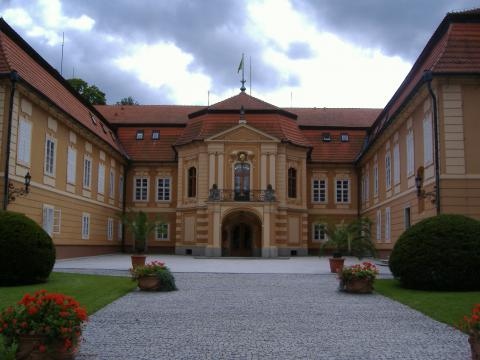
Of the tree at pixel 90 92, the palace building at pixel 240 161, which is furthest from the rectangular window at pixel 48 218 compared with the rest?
the tree at pixel 90 92

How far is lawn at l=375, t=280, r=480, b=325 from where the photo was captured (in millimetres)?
9336

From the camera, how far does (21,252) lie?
500 inches

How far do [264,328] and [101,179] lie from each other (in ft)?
75.5

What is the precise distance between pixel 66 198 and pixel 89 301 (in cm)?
1442

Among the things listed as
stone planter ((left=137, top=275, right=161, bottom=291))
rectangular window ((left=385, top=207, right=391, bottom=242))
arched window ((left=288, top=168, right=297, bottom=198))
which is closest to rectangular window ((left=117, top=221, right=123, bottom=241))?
arched window ((left=288, top=168, right=297, bottom=198))

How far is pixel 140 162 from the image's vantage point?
1409 inches

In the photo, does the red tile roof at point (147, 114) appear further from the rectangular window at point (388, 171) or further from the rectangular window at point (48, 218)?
the rectangular window at point (388, 171)

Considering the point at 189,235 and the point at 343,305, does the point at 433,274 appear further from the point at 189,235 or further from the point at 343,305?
the point at 189,235

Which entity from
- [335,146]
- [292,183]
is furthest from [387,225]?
[335,146]

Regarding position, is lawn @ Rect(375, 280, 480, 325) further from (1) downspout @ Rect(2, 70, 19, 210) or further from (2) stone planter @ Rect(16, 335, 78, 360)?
(1) downspout @ Rect(2, 70, 19, 210)

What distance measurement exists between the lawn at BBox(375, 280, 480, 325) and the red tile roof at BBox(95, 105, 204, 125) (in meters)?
26.5

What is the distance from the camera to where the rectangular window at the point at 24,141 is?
19.2 meters

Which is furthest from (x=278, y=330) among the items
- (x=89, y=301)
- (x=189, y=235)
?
(x=189, y=235)

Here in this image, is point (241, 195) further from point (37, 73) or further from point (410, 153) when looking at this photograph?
point (37, 73)
